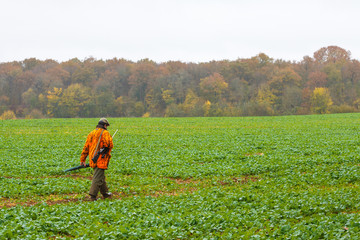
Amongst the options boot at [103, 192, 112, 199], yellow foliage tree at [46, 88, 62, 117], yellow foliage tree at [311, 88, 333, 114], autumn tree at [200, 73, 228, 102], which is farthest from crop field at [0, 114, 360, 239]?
yellow foliage tree at [46, 88, 62, 117]

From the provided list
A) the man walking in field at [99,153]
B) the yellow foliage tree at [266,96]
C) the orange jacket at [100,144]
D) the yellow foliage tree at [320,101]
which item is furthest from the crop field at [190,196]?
the yellow foliage tree at [266,96]

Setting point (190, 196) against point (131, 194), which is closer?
point (190, 196)

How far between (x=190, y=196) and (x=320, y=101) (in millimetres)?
93529

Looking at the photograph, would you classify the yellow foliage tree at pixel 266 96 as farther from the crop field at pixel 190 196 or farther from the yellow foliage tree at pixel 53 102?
the crop field at pixel 190 196

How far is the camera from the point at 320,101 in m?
98.2

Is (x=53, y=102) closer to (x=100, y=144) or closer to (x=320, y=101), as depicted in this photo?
(x=320, y=101)

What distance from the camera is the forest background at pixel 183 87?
99.8 meters

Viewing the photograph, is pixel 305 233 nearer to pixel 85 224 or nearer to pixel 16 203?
pixel 85 224

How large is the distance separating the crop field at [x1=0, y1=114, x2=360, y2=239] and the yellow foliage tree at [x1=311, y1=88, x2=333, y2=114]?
76.7 m


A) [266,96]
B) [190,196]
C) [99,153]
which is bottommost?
[190,196]

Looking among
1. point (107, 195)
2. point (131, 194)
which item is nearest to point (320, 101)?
point (131, 194)

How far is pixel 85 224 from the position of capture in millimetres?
9805

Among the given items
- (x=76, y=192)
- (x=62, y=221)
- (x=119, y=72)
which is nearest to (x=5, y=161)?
(x=76, y=192)

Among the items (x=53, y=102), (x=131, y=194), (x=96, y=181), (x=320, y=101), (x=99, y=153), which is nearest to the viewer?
(x=99, y=153)
